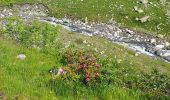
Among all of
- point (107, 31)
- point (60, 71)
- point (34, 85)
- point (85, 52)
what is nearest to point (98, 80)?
point (60, 71)

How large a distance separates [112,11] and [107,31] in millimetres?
3898

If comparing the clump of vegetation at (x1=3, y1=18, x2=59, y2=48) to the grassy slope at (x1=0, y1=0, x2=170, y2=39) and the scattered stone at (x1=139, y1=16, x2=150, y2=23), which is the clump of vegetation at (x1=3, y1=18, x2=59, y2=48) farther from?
the scattered stone at (x1=139, y1=16, x2=150, y2=23)

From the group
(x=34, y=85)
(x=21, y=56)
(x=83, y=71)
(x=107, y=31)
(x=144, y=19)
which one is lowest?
(x=107, y=31)

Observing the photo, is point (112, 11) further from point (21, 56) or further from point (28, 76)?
point (28, 76)

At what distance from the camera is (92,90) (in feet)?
43.7

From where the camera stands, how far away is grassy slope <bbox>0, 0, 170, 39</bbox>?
37.5m

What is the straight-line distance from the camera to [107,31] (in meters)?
36.0

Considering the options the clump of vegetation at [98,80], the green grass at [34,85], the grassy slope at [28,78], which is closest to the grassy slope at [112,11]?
the grassy slope at [28,78]

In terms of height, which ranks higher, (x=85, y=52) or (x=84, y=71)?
(x=84, y=71)

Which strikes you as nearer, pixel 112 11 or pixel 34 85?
pixel 34 85

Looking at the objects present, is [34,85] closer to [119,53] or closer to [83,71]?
[83,71]

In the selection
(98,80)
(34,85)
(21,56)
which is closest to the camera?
(34,85)

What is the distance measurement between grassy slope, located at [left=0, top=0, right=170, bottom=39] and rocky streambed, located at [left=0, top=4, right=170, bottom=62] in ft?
2.76

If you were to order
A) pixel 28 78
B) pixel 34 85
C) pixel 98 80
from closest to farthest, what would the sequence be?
pixel 34 85 → pixel 98 80 → pixel 28 78
